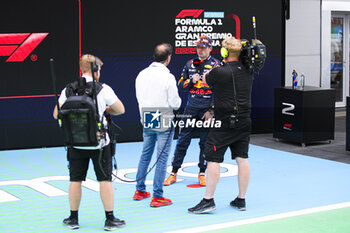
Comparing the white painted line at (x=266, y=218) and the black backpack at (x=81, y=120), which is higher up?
the black backpack at (x=81, y=120)

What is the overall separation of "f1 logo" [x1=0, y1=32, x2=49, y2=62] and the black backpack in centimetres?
439

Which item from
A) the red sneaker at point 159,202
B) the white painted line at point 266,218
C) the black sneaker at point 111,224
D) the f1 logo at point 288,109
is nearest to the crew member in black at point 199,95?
the red sneaker at point 159,202


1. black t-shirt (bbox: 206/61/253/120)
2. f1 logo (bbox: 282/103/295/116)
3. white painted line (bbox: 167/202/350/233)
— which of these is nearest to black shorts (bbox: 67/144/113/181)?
white painted line (bbox: 167/202/350/233)

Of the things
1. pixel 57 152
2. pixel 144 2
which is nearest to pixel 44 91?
pixel 57 152

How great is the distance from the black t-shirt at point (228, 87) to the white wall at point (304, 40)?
6789 mm

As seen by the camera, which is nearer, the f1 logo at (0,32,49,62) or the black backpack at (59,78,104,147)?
the black backpack at (59,78,104,147)

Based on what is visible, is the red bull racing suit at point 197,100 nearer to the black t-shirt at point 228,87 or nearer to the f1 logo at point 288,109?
the black t-shirt at point 228,87

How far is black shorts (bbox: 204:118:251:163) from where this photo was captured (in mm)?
5430

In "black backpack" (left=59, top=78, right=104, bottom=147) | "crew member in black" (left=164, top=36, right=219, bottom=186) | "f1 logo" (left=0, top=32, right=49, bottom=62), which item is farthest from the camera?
"f1 logo" (left=0, top=32, right=49, bottom=62)

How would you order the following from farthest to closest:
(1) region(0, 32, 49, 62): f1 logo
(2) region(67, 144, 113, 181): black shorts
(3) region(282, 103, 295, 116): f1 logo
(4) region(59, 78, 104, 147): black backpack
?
(3) region(282, 103, 295, 116): f1 logo < (1) region(0, 32, 49, 62): f1 logo < (2) region(67, 144, 113, 181): black shorts < (4) region(59, 78, 104, 147): black backpack

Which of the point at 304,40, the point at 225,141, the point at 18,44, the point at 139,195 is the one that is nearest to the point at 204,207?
the point at 225,141

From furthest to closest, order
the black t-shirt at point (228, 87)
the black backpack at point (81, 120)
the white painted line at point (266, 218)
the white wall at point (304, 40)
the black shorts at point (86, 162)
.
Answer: the white wall at point (304, 40) → the black t-shirt at point (228, 87) → the white painted line at point (266, 218) → the black shorts at point (86, 162) → the black backpack at point (81, 120)

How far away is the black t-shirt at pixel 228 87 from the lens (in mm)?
5383

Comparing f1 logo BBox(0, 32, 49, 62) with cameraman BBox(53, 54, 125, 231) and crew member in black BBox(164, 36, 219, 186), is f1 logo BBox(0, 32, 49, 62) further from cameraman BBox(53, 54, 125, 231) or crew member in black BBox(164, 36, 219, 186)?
cameraman BBox(53, 54, 125, 231)
